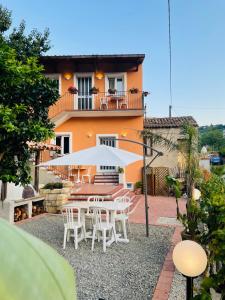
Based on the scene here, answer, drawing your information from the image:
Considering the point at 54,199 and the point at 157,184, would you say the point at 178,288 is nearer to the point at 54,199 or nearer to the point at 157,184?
the point at 54,199

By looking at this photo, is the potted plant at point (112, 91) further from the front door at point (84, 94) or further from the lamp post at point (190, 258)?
the lamp post at point (190, 258)

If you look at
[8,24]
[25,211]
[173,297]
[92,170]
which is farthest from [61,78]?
[173,297]

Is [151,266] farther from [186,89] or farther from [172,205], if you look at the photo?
[186,89]

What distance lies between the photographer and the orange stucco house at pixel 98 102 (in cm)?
1850

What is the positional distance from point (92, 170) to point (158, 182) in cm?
427

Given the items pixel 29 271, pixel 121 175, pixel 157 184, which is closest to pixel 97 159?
pixel 29 271

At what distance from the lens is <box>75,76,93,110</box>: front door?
19203 mm

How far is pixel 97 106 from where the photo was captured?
18859 mm

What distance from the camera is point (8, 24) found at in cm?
1486

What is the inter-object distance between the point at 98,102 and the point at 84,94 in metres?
1.20

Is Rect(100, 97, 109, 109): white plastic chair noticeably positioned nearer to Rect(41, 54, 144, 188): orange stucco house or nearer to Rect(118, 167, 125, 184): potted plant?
Rect(41, 54, 144, 188): orange stucco house

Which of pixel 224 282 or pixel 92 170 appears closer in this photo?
pixel 224 282

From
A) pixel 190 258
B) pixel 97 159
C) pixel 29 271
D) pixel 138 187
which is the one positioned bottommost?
pixel 138 187

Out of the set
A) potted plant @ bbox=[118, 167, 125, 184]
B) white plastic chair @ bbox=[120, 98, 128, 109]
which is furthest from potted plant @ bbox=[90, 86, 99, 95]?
potted plant @ bbox=[118, 167, 125, 184]
